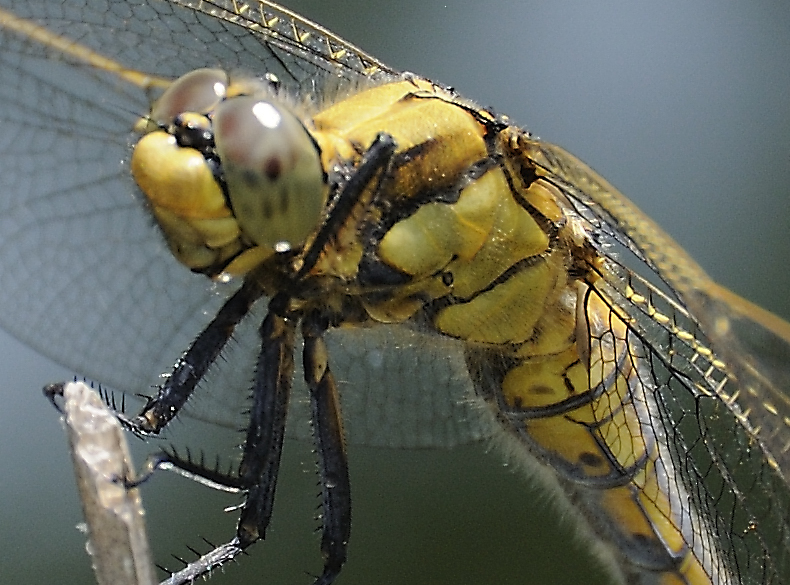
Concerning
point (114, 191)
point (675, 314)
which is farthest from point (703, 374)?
point (114, 191)

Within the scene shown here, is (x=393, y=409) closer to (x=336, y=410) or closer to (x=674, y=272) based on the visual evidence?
(x=336, y=410)

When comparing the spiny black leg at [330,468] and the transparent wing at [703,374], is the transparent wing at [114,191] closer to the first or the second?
the spiny black leg at [330,468]

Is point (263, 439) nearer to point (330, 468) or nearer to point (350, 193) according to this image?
point (330, 468)


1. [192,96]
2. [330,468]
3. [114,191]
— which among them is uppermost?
[114,191]

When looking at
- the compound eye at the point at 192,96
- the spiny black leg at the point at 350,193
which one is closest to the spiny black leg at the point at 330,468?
the spiny black leg at the point at 350,193

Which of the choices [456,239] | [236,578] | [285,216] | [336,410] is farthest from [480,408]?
[236,578]

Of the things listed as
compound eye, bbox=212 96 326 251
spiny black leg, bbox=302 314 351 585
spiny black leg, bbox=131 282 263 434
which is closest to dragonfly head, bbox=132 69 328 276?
compound eye, bbox=212 96 326 251
